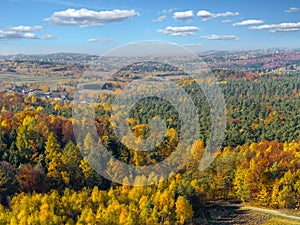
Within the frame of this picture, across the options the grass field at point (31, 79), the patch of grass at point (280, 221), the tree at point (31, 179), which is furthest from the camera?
the grass field at point (31, 79)

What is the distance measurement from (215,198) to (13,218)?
19004 millimetres

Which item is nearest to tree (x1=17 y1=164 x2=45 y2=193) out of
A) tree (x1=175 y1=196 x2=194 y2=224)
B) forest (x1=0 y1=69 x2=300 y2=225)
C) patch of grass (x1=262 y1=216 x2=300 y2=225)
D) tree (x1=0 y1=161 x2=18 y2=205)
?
forest (x1=0 y1=69 x2=300 y2=225)

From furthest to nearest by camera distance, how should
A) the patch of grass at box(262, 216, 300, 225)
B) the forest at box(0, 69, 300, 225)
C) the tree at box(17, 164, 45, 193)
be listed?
the tree at box(17, 164, 45, 193), the patch of grass at box(262, 216, 300, 225), the forest at box(0, 69, 300, 225)

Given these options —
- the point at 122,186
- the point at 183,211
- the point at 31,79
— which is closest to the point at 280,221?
the point at 183,211

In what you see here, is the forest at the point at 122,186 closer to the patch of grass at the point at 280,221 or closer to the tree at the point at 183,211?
the tree at the point at 183,211

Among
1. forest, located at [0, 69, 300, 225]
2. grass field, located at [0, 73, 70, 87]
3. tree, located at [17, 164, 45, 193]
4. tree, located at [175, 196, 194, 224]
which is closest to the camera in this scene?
forest, located at [0, 69, 300, 225]

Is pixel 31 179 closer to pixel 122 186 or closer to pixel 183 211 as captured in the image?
pixel 122 186

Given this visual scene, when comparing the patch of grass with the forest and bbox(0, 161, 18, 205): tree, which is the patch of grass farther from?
bbox(0, 161, 18, 205): tree

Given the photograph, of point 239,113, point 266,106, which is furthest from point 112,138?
point 266,106

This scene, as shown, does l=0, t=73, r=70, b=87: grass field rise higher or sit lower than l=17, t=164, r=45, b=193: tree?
higher

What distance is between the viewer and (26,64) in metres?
187

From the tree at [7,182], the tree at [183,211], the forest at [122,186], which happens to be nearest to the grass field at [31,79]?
the forest at [122,186]

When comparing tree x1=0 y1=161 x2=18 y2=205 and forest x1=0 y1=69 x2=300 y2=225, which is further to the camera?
tree x1=0 y1=161 x2=18 y2=205

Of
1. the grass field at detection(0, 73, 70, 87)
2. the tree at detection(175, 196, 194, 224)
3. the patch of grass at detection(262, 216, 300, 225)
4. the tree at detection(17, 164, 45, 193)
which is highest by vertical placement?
the grass field at detection(0, 73, 70, 87)
